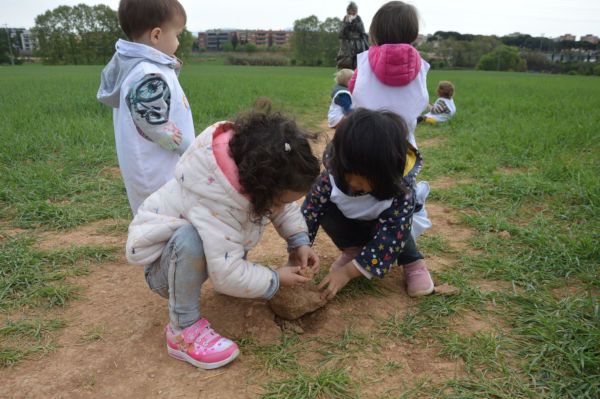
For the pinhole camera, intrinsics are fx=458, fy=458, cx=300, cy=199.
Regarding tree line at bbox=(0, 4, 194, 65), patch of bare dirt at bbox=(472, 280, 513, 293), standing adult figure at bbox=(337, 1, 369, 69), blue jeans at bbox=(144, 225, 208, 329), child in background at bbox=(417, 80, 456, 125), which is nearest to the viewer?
blue jeans at bbox=(144, 225, 208, 329)

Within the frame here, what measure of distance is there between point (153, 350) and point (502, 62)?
49719mm

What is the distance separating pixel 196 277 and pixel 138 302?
600 mm

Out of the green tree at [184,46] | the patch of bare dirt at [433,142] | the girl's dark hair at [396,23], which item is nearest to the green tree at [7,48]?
the green tree at [184,46]

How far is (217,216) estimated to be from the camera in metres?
1.51

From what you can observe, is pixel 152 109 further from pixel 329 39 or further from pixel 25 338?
pixel 329 39

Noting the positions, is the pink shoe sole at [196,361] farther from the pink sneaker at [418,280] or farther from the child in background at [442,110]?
the child in background at [442,110]

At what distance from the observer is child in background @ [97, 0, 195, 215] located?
195 cm

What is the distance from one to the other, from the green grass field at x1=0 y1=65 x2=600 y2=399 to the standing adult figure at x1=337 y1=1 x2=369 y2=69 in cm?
215

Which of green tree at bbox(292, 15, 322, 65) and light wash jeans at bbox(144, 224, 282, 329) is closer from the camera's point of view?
light wash jeans at bbox(144, 224, 282, 329)

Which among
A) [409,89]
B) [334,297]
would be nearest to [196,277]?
[334,297]

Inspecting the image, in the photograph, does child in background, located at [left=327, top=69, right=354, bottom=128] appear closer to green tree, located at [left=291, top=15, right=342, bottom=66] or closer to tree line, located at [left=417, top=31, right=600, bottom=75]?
tree line, located at [left=417, top=31, right=600, bottom=75]

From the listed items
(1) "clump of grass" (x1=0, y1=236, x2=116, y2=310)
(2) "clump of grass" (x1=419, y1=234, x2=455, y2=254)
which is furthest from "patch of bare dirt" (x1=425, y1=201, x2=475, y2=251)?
(1) "clump of grass" (x1=0, y1=236, x2=116, y2=310)

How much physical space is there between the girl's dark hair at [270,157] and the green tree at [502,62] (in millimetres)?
48205

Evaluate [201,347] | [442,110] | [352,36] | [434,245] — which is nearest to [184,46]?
[352,36]
